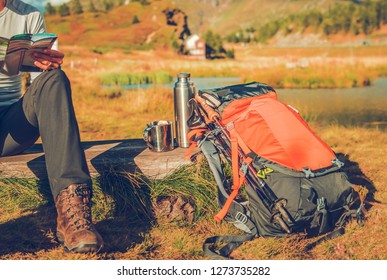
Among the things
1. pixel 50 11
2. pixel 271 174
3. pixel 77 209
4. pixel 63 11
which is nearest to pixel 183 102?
pixel 271 174

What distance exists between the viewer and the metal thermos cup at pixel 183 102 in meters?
3.44

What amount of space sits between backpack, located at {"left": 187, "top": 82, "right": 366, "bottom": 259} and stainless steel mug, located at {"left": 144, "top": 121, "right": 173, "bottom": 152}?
0.32m

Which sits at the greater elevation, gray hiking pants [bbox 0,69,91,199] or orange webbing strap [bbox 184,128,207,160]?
gray hiking pants [bbox 0,69,91,199]

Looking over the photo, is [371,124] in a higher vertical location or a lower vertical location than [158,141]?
lower

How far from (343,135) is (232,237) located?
Result: 387 cm

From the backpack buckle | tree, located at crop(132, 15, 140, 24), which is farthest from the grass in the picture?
tree, located at crop(132, 15, 140, 24)

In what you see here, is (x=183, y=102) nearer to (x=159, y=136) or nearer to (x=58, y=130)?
(x=159, y=136)

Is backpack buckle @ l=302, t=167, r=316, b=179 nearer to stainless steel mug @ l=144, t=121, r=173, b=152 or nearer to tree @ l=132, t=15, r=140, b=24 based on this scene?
stainless steel mug @ l=144, t=121, r=173, b=152

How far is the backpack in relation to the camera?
106 inches

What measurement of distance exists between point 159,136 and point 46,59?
101 centimetres

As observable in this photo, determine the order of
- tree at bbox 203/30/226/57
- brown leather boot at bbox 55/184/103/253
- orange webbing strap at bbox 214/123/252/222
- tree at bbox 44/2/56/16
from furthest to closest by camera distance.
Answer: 1. tree at bbox 44/2/56/16
2. tree at bbox 203/30/226/57
3. orange webbing strap at bbox 214/123/252/222
4. brown leather boot at bbox 55/184/103/253
